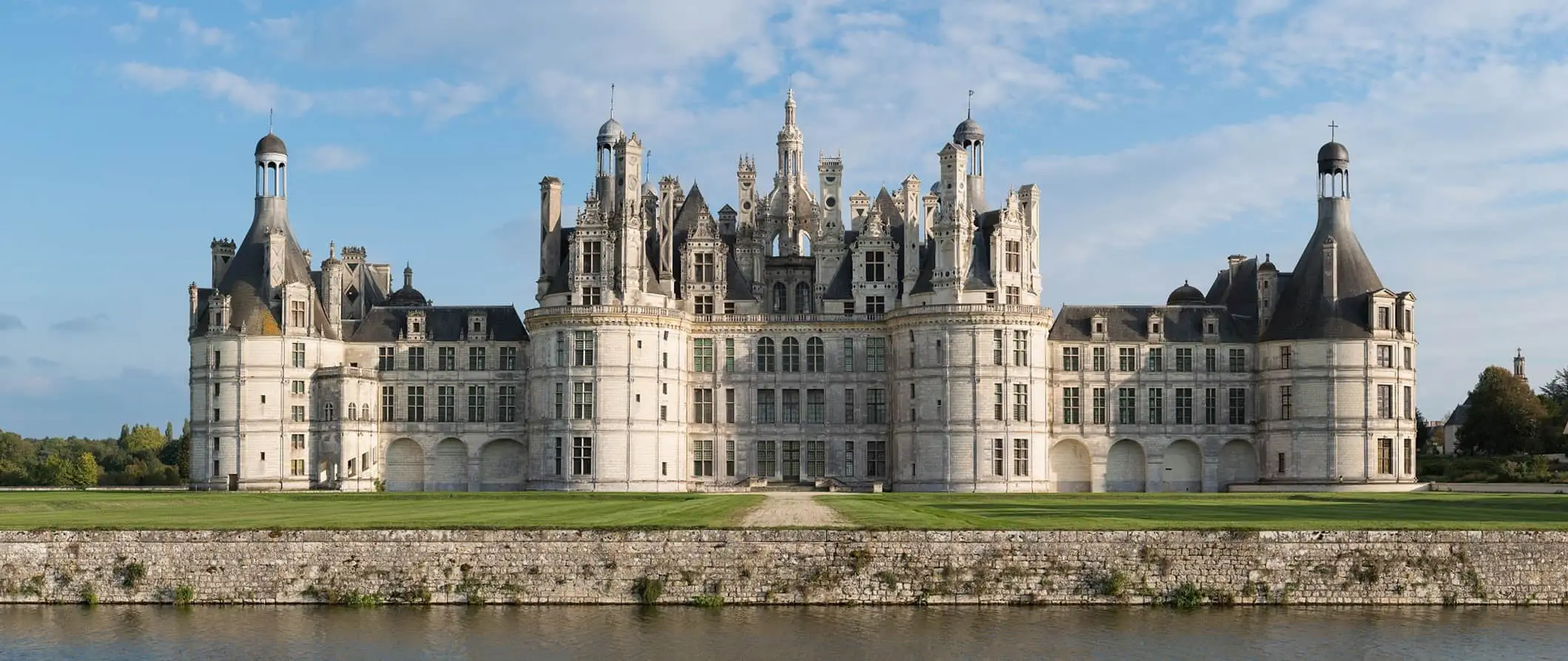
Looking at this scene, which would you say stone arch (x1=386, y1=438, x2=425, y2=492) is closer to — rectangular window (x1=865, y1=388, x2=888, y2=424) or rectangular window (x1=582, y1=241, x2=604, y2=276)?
rectangular window (x1=582, y1=241, x2=604, y2=276)

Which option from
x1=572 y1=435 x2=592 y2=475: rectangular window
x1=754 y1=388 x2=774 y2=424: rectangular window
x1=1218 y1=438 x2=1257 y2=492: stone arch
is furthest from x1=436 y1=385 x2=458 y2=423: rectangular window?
x1=1218 y1=438 x2=1257 y2=492: stone arch

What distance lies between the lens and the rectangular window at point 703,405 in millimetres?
86438

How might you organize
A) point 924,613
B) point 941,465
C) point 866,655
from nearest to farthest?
point 866,655 → point 924,613 → point 941,465

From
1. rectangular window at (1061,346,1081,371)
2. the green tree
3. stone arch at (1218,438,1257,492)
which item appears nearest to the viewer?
stone arch at (1218,438,1257,492)

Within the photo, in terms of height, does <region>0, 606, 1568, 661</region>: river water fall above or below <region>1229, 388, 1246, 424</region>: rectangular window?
below

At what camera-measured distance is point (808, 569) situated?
44.2m

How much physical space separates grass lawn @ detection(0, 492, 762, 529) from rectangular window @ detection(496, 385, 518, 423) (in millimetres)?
13599

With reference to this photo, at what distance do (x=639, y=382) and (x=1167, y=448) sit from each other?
2626 cm

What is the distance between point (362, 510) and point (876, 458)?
35694 mm

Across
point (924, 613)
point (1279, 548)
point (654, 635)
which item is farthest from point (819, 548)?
point (1279, 548)

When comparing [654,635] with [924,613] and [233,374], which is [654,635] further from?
[233,374]

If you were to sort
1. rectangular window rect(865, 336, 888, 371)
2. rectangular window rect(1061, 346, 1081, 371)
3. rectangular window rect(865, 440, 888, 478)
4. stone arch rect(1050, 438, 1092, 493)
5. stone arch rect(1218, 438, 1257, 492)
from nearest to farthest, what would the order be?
rectangular window rect(865, 440, 888, 478) → rectangular window rect(865, 336, 888, 371) → stone arch rect(1218, 438, 1257, 492) → stone arch rect(1050, 438, 1092, 493) → rectangular window rect(1061, 346, 1081, 371)

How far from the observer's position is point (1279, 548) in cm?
4412

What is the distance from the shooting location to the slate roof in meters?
87.3
